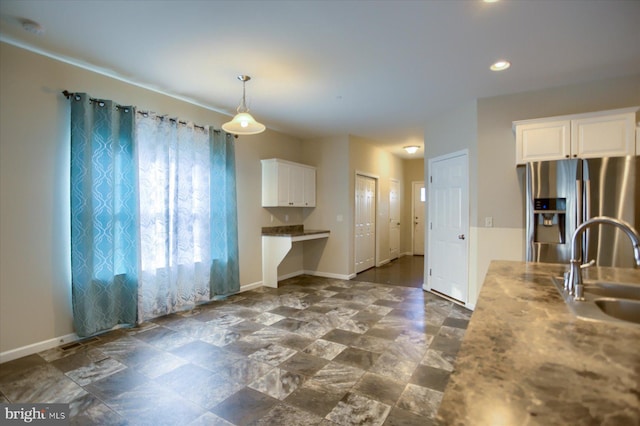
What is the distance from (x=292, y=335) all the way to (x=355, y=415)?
1371mm

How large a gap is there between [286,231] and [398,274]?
2.43m

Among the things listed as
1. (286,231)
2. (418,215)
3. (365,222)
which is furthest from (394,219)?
(286,231)

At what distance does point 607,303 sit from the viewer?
137 centimetres

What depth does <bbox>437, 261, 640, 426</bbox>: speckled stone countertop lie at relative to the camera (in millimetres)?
592

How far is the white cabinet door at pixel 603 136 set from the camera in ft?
9.74

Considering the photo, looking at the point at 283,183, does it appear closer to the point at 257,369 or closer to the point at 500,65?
the point at 257,369

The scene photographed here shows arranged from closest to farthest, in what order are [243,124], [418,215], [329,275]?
[243,124], [329,275], [418,215]

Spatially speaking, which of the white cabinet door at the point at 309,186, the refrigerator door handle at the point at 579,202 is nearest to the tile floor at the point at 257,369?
the refrigerator door handle at the point at 579,202

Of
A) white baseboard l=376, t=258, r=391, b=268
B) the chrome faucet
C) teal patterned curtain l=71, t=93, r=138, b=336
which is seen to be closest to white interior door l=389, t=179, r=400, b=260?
white baseboard l=376, t=258, r=391, b=268

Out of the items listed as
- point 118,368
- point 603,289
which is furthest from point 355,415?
point 118,368

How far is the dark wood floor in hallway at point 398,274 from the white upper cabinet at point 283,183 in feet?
6.33

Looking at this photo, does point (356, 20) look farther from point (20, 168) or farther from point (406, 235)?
point (406, 235)

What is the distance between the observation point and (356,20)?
2.36 m

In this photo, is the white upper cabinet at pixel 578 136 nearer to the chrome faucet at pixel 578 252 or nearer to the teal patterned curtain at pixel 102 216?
the chrome faucet at pixel 578 252
